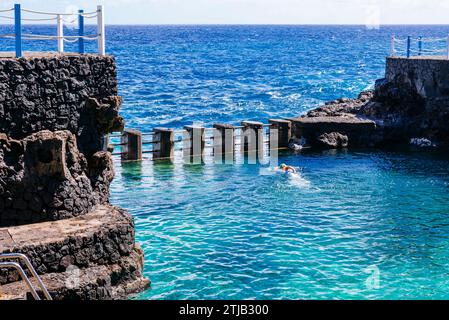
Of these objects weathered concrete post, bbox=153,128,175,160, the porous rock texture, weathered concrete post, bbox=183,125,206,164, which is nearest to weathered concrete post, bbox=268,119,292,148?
the porous rock texture

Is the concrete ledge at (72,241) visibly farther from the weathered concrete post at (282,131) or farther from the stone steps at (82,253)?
the weathered concrete post at (282,131)

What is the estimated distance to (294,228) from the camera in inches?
655

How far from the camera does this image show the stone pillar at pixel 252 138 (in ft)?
88.8

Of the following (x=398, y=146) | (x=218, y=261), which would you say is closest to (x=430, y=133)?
(x=398, y=146)

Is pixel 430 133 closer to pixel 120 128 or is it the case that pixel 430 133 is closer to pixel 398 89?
pixel 398 89

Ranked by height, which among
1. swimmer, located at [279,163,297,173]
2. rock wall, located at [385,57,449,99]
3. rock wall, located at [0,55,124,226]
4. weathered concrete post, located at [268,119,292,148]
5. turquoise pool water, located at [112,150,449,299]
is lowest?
turquoise pool water, located at [112,150,449,299]

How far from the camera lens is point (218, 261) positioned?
46.9 ft

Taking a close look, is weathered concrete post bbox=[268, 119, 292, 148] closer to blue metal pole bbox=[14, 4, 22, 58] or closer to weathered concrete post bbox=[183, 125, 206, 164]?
weathered concrete post bbox=[183, 125, 206, 164]

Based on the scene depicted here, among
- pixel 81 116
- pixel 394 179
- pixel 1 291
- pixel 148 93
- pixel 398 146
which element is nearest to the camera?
pixel 1 291

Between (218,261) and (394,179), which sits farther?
(394,179)

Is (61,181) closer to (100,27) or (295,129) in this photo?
(100,27)

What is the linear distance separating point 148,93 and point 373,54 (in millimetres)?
61749

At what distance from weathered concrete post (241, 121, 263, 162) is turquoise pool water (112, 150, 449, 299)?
6.82 feet

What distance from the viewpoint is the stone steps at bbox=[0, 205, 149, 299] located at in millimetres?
10477
